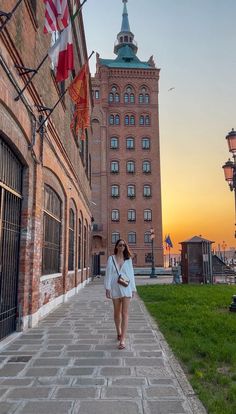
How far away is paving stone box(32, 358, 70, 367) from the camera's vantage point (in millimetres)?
5000

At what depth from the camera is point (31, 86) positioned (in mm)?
7621

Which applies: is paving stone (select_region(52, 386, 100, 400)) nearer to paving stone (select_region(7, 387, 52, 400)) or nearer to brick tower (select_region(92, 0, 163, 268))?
paving stone (select_region(7, 387, 52, 400))

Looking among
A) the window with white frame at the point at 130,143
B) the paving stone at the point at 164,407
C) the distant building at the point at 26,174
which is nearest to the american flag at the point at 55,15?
the distant building at the point at 26,174

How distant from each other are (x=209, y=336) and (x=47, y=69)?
7478mm

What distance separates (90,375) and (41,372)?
25.0 inches

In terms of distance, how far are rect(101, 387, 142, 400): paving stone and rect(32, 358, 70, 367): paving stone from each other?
3.76 ft

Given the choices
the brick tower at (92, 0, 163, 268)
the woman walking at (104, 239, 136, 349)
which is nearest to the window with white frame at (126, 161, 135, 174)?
the brick tower at (92, 0, 163, 268)

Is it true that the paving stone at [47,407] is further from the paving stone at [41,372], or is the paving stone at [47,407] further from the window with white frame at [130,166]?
the window with white frame at [130,166]

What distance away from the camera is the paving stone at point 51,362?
197 inches

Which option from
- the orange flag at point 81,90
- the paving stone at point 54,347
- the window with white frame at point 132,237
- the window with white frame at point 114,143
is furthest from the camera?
the window with white frame at point 114,143

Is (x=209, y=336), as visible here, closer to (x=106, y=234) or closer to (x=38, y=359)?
(x=38, y=359)

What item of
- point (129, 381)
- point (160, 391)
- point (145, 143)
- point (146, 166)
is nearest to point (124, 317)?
point (129, 381)

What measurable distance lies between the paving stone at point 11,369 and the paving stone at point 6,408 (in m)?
0.98

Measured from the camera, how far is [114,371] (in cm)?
472
